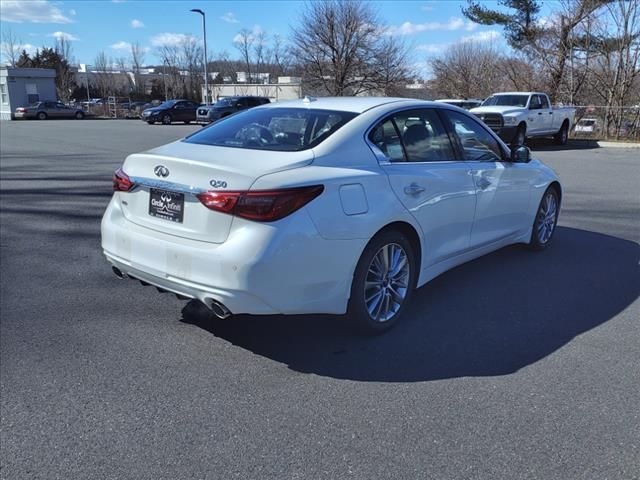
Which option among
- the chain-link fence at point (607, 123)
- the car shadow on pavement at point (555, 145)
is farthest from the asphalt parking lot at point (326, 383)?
the chain-link fence at point (607, 123)

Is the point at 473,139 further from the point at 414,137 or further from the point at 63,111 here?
the point at 63,111

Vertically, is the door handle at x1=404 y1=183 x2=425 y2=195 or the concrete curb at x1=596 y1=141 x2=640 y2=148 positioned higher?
the door handle at x1=404 y1=183 x2=425 y2=195

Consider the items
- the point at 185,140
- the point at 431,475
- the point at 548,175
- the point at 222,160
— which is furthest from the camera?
the point at 548,175

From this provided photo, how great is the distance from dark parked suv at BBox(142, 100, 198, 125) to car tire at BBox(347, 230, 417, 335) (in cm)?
3616

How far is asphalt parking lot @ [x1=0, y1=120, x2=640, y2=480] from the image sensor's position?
8.93 ft

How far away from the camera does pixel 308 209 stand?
3.37 meters

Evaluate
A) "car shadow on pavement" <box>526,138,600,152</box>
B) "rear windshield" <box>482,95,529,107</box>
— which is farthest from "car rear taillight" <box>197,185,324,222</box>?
"car shadow on pavement" <box>526,138,600,152</box>

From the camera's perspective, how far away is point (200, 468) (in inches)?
104

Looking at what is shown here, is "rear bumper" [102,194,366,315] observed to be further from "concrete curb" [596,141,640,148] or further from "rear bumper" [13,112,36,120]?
"rear bumper" [13,112,36,120]

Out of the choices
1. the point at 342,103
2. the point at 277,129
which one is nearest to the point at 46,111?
the point at 342,103

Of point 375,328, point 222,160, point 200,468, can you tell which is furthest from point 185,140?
point 200,468

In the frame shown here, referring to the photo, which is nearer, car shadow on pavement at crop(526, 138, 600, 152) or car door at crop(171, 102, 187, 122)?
car shadow on pavement at crop(526, 138, 600, 152)

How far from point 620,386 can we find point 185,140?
3372 mm

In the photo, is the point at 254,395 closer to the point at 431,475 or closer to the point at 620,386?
the point at 431,475
